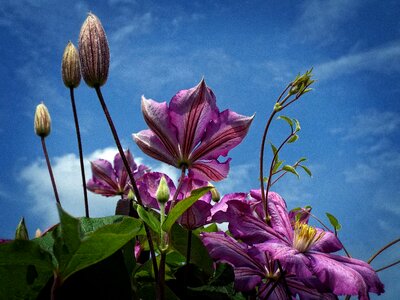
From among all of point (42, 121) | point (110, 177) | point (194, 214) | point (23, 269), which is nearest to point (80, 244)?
point (23, 269)

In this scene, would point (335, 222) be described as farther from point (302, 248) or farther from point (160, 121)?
point (160, 121)

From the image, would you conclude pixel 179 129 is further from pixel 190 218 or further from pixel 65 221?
pixel 65 221

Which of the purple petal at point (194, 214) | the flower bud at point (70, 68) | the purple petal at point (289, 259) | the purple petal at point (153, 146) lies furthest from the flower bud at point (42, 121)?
the purple petal at point (289, 259)

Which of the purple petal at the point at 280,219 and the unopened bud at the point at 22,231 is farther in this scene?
the purple petal at the point at 280,219

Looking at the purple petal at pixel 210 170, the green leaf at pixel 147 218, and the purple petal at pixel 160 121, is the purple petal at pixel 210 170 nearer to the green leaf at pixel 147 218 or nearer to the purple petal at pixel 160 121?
the purple petal at pixel 160 121

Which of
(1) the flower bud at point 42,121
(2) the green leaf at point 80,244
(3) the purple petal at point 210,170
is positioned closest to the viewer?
(2) the green leaf at point 80,244

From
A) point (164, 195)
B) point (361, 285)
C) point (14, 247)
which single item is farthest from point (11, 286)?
point (361, 285)

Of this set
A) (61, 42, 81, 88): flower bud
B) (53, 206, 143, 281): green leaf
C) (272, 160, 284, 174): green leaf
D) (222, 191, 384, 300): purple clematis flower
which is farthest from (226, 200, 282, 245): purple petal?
(61, 42, 81, 88): flower bud
